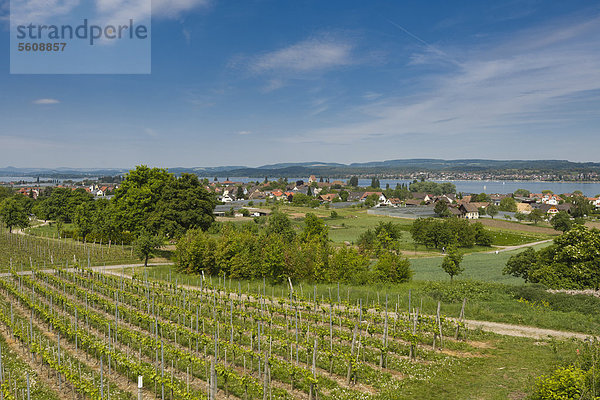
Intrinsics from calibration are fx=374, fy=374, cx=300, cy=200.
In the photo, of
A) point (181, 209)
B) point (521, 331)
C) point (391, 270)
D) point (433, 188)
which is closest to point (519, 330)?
point (521, 331)

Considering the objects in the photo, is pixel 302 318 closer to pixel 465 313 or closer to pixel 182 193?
pixel 465 313

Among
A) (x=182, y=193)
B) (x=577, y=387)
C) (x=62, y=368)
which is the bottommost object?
(x=62, y=368)

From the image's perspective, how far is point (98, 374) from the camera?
11984 millimetres

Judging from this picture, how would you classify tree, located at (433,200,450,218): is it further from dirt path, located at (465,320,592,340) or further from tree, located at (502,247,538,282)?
dirt path, located at (465,320,592,340)

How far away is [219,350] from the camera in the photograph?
13.9 m

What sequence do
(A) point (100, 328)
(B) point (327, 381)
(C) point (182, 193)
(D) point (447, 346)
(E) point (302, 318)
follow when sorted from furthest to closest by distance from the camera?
(C) point (182, 193)
(E) point (302, 318)
(A) point (100, 328)
(D) point (447, 346)
(B) point (327, 381)

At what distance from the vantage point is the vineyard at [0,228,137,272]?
3111cm

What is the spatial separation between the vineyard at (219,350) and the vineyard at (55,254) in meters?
10.7

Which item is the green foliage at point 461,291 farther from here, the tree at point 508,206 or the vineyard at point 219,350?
the tree at point 508,206

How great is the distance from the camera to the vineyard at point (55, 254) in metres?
31.1

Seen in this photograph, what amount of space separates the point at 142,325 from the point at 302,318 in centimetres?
741

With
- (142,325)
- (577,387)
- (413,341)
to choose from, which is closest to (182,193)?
(142,325)

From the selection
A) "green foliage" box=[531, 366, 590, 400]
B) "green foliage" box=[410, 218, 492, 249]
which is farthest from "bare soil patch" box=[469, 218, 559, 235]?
"green foliage" box=[531, 366, 590, 400]

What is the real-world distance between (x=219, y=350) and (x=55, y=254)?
27.5 metres
